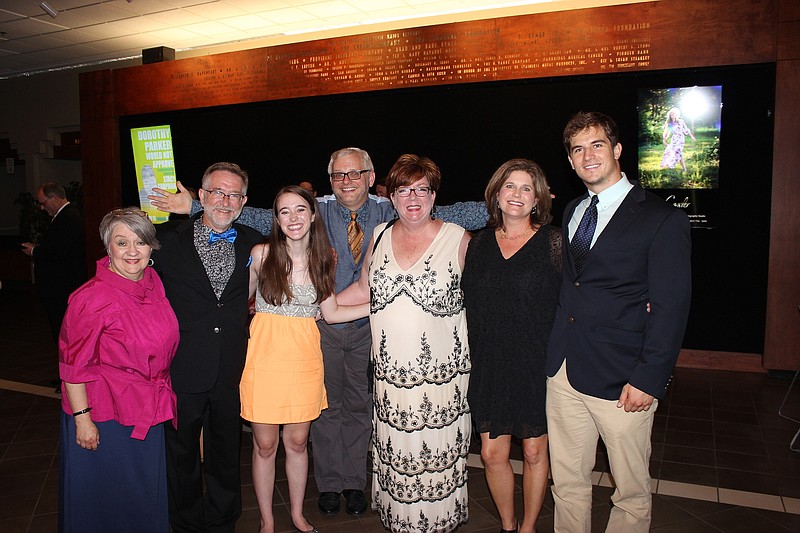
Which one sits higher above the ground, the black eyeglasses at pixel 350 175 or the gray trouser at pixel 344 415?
the black eyeglasses at pixel 350 175

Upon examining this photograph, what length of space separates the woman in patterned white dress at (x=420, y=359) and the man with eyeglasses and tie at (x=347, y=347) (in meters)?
0.48

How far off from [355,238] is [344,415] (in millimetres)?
1003

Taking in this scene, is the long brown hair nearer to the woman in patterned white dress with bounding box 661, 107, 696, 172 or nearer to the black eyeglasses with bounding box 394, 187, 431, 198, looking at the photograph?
the black eyeglasses with bounding box 394, 187, 431, 198

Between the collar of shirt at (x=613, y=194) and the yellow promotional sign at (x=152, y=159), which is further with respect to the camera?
the yellow promotional sign at (x=152, y=159)

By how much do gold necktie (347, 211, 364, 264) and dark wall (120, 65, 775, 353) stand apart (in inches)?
153

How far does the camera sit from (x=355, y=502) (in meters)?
3.36

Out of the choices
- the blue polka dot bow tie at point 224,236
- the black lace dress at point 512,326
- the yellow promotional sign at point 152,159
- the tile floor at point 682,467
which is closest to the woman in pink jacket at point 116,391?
the blue polka dot bow tie at point 224,236

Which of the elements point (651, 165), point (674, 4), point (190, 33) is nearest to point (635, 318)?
point (651, 165)

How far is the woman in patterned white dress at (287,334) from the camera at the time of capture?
9.11ft

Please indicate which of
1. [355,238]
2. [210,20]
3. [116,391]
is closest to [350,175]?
[355,238]

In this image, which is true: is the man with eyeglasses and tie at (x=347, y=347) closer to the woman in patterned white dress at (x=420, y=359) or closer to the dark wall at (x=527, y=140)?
the woman in patterned white dress at (x=420, y=359)

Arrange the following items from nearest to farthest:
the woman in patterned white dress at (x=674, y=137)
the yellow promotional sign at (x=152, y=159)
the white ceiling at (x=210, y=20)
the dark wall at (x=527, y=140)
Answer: the dark wall at (x=527, y=140) < the woman in patterned white dress at (x=674, y=137) < the white ceiling at (x=210, y=20) < the yellow promotional sign at (x=152, y=159)

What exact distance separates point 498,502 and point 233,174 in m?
1.98

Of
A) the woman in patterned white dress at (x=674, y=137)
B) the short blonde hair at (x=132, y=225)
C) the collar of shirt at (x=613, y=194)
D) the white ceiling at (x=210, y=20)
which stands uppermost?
the white ceiling at (x=210, y=20)
